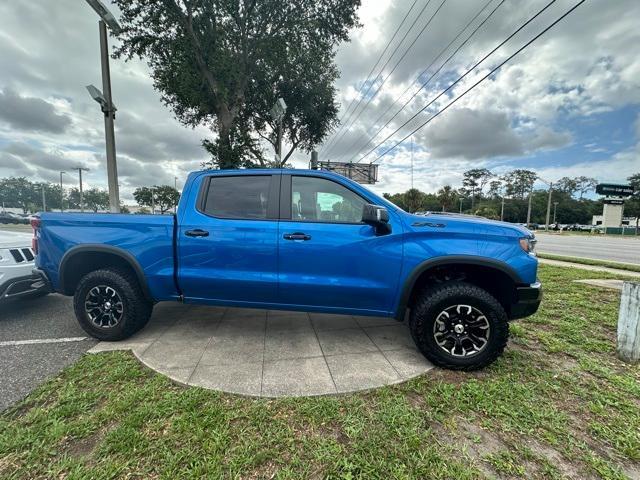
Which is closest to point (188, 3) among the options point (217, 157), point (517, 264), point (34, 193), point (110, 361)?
point (217, 157)

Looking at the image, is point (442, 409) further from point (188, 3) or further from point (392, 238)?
point (188, 3)

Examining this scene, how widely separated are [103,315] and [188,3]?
949cm

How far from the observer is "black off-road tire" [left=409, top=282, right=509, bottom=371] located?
2658 mm

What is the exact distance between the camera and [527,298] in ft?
8.76

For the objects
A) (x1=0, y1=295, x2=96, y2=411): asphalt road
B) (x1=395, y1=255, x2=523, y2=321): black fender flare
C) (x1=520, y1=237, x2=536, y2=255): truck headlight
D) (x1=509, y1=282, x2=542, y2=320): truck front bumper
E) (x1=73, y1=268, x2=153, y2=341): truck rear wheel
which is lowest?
(x1=0, y1=295, x2=96, y2=411): asphalt road

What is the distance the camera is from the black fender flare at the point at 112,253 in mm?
3109

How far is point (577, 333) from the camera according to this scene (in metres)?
3.64

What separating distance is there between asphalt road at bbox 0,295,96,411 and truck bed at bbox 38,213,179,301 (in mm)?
693

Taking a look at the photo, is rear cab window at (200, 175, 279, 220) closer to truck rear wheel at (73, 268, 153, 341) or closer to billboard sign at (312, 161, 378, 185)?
truck rear wheel at (73, 268, 153, 341)

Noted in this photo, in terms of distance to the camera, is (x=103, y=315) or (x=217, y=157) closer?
(x=103, y=315)

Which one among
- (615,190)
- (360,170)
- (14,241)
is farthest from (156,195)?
(615,190)

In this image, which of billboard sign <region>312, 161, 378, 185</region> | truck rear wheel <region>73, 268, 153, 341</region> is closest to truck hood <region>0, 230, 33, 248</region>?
truck rear wheel <region>73, 268, 153, 341</region>

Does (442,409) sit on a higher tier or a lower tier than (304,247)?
lower

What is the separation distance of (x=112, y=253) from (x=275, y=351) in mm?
2036
